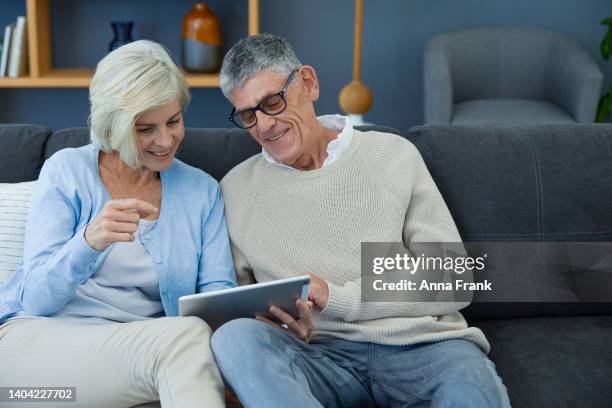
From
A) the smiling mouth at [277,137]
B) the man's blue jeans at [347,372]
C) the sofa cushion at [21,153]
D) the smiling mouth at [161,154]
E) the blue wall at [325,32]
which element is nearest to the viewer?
the man's blue jeans at [347,372]

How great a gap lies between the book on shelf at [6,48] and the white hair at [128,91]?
222 centimetres

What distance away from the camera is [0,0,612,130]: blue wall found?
4113 mm

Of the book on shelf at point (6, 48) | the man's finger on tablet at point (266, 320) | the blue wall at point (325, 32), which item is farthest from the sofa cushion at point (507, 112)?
the man's finger on tablet at point (266, 320)

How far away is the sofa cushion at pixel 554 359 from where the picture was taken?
Answer: 173 cm

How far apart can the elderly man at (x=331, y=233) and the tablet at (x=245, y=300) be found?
0.03 metres

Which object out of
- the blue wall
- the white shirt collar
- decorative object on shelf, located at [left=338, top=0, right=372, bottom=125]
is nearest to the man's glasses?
the white shirt collar

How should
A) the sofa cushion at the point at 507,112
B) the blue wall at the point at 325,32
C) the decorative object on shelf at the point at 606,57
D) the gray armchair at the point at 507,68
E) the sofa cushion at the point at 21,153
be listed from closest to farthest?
the sofa cushion at the point at 21,153, the sofa cushion at the point at 507,112, the gray armchair at the point at 507,68, the decorative object on shelf at the point at 606,57, the blue wall at the point at 325,32

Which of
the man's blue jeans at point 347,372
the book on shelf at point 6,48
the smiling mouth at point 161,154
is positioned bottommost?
the man's blue jeans at point 347,372

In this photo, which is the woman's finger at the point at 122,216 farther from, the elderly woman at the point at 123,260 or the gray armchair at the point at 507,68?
the gray armchair at the point at 507,68

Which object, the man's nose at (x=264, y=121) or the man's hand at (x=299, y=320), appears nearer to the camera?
the man's hand at (x=299, y=320)

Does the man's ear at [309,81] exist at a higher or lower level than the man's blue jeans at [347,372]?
higher

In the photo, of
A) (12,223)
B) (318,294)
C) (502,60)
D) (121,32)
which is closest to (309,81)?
(318,294)

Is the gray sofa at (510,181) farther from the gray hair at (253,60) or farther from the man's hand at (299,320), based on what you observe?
the man's hand at (299,320)

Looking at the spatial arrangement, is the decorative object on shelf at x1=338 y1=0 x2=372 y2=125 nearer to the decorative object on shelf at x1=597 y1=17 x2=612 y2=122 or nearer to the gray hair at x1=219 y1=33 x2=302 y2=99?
the decorative object on shelf at x1=597 y1=17 x2=612 y2=122
